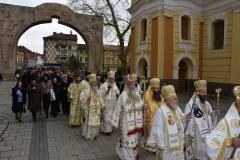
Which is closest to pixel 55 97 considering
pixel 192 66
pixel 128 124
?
pixel 128 124

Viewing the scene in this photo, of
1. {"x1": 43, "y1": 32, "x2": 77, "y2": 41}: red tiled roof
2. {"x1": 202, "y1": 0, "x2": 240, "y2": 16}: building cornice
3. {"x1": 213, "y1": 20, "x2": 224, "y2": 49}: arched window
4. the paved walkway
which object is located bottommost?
the paved walkway

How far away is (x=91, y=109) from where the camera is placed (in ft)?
27.1

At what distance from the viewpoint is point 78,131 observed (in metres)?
9.24

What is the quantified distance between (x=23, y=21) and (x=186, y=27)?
16126 mm

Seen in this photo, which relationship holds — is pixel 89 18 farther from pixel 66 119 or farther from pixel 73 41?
pixel 73 41

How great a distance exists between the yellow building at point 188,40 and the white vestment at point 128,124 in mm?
12969

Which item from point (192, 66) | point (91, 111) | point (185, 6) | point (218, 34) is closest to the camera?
point (91, 111)

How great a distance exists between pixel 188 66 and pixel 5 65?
1776 centimetres

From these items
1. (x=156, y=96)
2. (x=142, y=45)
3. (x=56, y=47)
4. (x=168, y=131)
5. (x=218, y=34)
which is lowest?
(x=168, y=131)

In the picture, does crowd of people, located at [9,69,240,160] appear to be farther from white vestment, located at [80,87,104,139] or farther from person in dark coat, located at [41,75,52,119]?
person in dark coat, located at [41,75,52,119]

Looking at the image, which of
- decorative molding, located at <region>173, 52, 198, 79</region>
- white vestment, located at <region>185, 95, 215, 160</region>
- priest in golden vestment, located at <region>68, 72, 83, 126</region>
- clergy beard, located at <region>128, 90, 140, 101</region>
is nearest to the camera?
white vestment, located at <region>185, 95, 215, 160</region>

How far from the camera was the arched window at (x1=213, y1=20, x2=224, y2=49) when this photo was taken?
19.4 metres

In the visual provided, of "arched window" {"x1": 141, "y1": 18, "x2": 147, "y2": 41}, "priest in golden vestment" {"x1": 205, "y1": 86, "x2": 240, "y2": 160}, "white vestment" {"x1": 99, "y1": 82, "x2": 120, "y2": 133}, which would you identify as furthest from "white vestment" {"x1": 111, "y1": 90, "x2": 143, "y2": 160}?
"arched window" {"x1": 141, "y1": 18, "x2": 147, "y2": 41}

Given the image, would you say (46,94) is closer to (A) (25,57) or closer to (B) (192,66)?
(B) (192,66)
